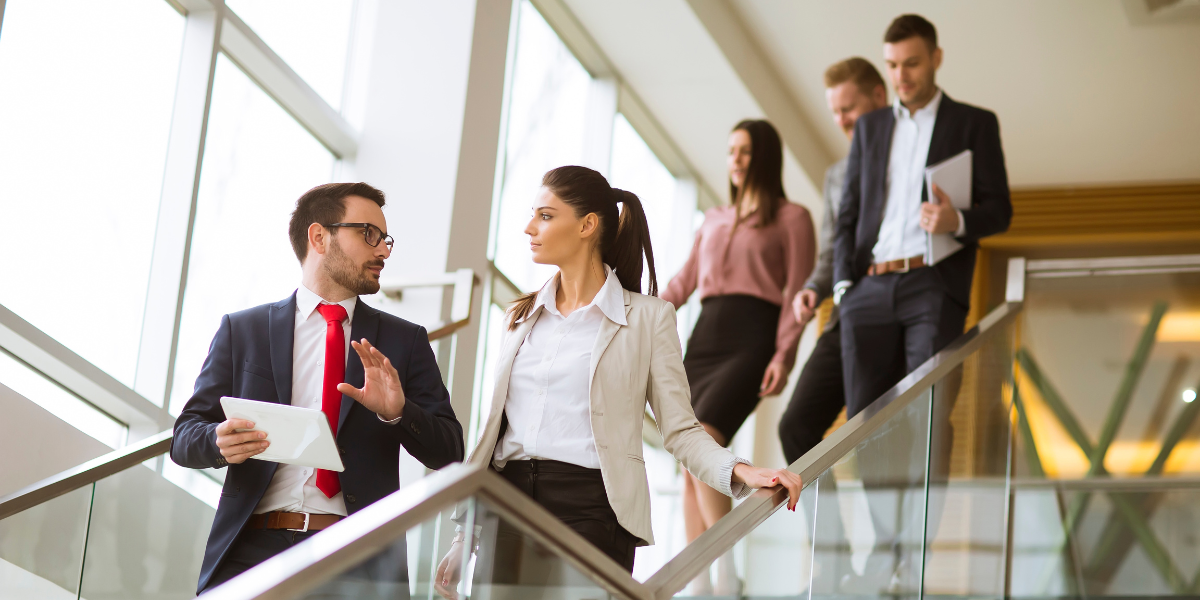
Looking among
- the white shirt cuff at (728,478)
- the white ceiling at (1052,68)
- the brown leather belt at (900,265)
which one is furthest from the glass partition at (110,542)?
the white ceiling at (1052,68)

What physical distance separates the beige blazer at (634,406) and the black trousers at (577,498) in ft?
0.11

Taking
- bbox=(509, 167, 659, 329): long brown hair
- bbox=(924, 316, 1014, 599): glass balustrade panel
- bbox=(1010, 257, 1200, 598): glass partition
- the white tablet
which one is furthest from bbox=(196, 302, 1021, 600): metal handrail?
bbox=(1010, 257, 1200, 598): glass partition

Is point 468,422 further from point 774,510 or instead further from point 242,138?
point 774,510

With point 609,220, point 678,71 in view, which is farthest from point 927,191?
point 678,71

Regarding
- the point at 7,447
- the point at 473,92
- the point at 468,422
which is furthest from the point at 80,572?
the point at 473,92

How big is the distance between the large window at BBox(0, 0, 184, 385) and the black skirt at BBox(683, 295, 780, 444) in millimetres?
2092

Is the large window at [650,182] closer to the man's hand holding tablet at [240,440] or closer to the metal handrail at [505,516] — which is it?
the metal handrail at [505,516]

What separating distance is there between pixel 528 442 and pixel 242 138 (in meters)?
2.97

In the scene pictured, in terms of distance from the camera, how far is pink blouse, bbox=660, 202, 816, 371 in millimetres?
4527

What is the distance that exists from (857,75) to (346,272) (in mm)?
2736

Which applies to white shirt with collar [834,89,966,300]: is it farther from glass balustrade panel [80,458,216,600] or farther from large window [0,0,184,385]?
large window [0,0,184,385]

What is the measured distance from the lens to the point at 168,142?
475 centimetres

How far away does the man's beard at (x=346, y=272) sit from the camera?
9.32 feet

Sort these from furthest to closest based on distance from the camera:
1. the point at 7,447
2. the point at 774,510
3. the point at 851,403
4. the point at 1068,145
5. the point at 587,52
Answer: the point at 1068,145, the point at 587,52, the point at 851,403, the point at 7,447, the point at 774,510
